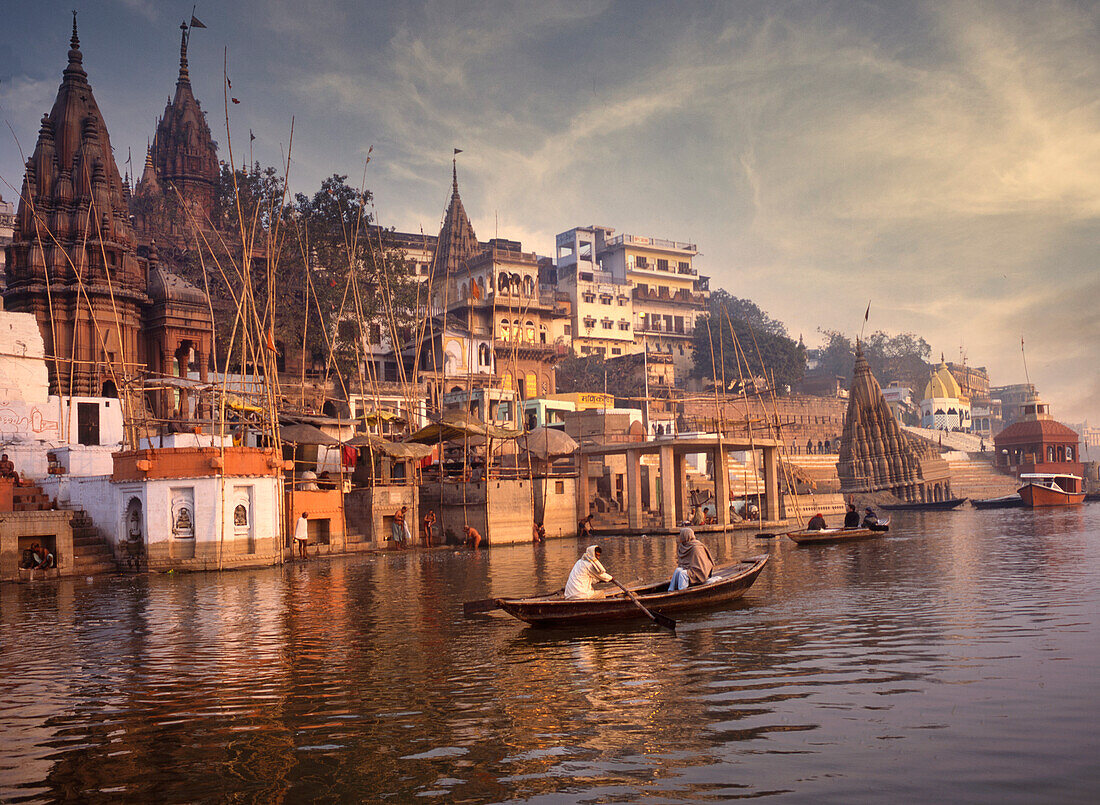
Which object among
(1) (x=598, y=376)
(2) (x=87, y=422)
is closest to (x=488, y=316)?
(1) (x=598, y=376)

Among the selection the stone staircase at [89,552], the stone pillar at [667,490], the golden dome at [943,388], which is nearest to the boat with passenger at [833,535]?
the stone pillar at [667,490]

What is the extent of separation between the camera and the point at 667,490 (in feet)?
142

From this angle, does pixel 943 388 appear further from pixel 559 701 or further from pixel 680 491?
pixel 559 701

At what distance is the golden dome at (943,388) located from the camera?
102 m

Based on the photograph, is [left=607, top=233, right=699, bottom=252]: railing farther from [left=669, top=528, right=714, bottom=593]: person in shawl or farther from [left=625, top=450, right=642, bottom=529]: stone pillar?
[left=669, top=528, right=714, bottom=593]: person in shawl

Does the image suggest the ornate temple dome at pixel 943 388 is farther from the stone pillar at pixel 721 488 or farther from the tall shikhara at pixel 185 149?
the tall shikhara at pixel 185 149

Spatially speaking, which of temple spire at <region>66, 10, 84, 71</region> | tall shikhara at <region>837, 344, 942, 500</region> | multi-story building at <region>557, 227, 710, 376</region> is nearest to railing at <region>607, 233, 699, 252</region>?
multi-story building at <region>557, 227, 710, 376</region>

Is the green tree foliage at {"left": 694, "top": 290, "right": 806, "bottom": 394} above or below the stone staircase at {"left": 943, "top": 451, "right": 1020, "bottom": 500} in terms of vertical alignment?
above

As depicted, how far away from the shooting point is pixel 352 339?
5041 centimetres

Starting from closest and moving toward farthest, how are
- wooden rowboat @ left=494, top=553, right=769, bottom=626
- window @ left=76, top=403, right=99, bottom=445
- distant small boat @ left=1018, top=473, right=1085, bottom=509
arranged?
wooden rowboat @ left=494, top=553, right=769, bottom=626, window @ left=76, top=403, right=99, bottom=445, distant small boat @ left=1018, top=473, right=1085, bottom=509

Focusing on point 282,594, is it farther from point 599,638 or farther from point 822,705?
point 822,705

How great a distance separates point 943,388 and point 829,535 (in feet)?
261

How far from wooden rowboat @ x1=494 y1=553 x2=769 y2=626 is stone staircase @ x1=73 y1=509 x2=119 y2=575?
1619 cm

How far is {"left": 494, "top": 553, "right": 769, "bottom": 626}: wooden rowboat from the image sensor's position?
46.3 ft
